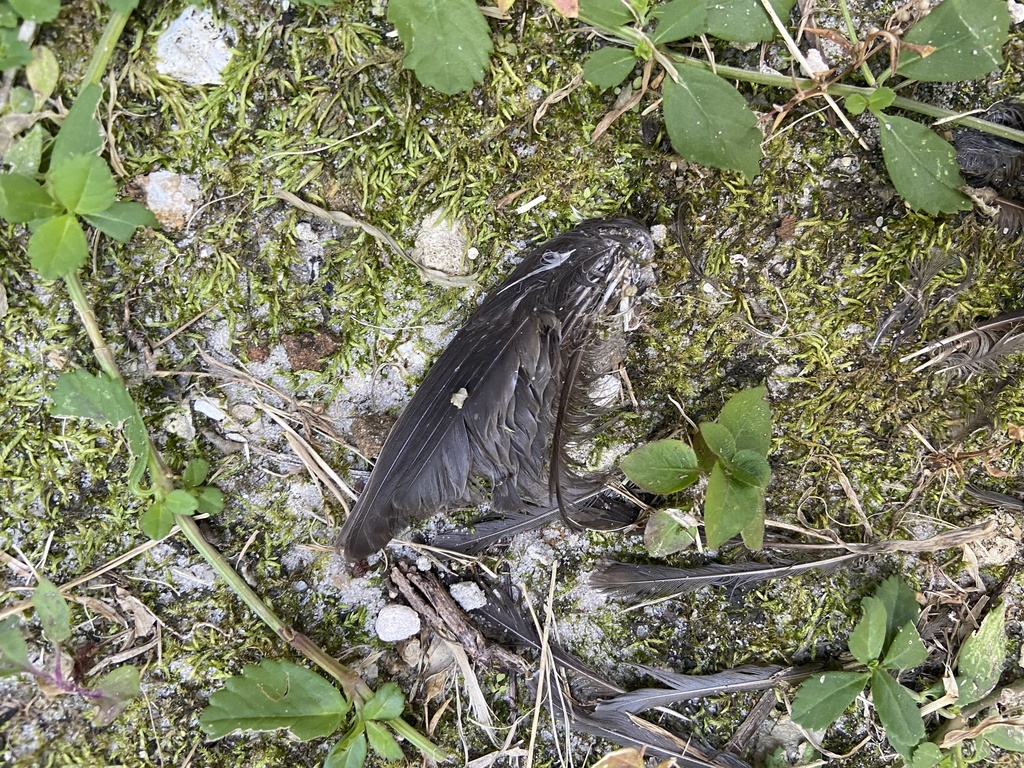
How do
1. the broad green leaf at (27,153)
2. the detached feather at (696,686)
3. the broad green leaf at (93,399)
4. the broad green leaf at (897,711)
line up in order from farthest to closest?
the detached feather at (696,686), the broad green leaf at (897,711), the broad green leaf at (93,399), the broad green leaf at (27,153)

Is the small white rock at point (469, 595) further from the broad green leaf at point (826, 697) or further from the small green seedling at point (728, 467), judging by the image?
the broad green leaf at point (826, 697)

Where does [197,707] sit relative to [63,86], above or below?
below

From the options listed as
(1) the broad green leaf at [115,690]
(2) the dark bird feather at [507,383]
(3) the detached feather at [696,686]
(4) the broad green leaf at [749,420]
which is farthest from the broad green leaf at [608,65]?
(1) the broad green leaf at [115,690]

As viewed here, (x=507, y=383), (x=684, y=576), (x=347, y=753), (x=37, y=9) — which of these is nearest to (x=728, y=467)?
(x=684, y=576)

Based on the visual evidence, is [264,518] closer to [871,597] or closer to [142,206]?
[142,206]

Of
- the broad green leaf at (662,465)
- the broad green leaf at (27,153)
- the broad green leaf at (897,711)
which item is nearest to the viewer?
the broad green leaf at (27,153)

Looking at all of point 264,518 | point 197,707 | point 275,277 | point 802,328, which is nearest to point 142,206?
point 275,277

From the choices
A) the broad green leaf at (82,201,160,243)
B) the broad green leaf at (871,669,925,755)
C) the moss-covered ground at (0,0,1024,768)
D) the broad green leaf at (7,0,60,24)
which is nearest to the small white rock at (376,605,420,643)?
the moss-covered ground at (0,0,1024,768)
